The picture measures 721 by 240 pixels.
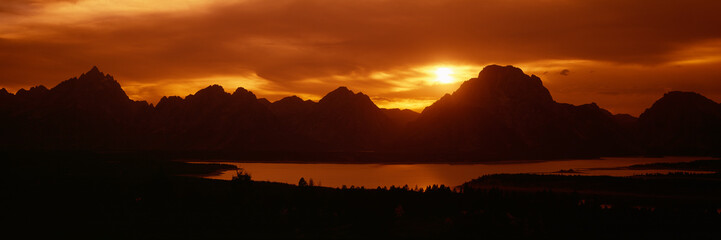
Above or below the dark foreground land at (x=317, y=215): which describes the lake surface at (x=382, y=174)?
above

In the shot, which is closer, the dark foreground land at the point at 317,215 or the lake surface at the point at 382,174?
the dark foreground land at the point at 317,215

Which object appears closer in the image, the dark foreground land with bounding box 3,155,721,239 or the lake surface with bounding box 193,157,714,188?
the dark foreground land with bounding box 3,155,721,239

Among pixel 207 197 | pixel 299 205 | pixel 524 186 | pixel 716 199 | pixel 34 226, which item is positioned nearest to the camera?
pixel 34 226

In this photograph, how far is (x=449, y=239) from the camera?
4003 cm

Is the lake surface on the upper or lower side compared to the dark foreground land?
upper

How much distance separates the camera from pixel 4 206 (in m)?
51.4

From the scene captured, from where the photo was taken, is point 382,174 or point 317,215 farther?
point 382,174

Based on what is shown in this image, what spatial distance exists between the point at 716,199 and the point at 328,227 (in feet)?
159

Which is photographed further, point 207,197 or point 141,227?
point 207,197

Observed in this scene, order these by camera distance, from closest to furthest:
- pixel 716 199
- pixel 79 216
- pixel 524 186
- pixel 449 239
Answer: pixel 449 239
pixel 79 216
pixel 716 199
pixel 524 186

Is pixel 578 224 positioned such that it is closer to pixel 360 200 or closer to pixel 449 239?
pixel 449 239

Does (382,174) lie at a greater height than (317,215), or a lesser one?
greater

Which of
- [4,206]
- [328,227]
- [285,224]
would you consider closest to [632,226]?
[328,227]

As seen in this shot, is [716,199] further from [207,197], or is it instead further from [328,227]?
[207,197]
